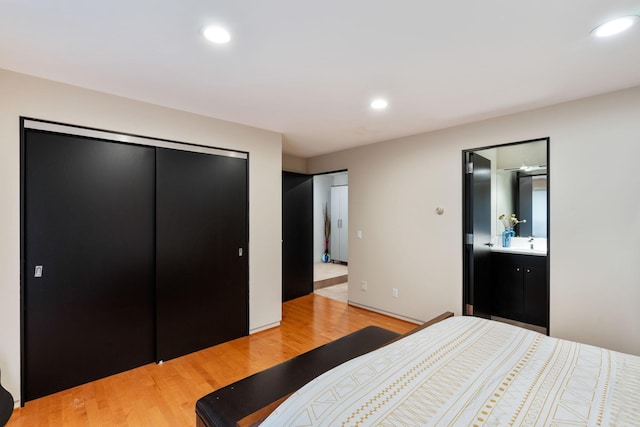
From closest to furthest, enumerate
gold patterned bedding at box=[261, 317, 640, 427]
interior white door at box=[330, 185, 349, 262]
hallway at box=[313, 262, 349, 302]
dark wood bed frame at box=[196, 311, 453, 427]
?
1. gold patterned bedding at box=[261, 317, 640, 427]
2. dark wood bed frame at box=[196, 311, 453, 427]
3. hallway at box=[313, 262, 349, 302]
4. interior white door at box=[330, 185, 349, 262]

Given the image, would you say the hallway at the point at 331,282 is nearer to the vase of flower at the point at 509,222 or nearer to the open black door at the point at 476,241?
the open black door at the point at 476,241

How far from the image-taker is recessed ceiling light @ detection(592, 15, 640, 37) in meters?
1.51

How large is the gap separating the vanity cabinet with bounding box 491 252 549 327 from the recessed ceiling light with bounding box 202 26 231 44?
12.4 feet

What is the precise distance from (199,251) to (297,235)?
6.73ft

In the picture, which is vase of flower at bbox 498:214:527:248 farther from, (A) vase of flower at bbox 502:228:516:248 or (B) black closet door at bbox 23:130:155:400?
(B) black closet door at bbox 23:130:155:400

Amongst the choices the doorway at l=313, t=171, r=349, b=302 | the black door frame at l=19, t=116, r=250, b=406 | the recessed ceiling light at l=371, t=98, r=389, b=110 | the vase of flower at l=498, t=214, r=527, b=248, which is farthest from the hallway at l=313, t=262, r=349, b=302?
the black door frame at l=19, t=116, r=250, b=406

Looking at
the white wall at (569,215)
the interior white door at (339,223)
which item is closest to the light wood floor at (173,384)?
the white wall at (569,215)

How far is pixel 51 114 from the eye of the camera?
2.21 metres

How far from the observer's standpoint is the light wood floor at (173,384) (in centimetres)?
197

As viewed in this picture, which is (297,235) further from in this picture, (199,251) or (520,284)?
(520,284)

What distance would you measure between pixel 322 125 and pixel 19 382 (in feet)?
10.9

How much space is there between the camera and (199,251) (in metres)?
3.00

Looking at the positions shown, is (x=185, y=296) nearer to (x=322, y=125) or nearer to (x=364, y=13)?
(x=322, y=125)

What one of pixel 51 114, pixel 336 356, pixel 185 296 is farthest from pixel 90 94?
pixel 336 356
